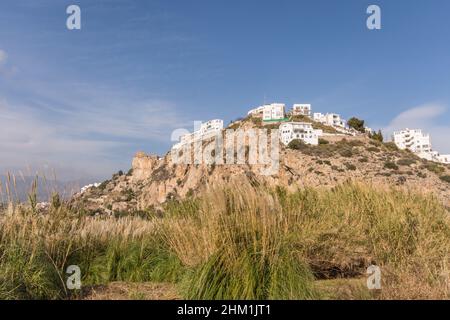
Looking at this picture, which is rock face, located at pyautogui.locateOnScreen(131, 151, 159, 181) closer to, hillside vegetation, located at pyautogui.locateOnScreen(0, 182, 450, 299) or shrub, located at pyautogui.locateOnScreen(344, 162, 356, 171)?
shrub, located at pyautogui.locateOnScreen(344, 162, 356, 171)

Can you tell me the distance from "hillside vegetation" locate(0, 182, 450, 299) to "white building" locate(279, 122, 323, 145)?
182 feet

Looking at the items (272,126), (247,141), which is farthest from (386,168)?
(272,126)

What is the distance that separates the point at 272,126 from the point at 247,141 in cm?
3142

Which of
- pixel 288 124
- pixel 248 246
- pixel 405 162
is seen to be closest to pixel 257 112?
pixel 288 124

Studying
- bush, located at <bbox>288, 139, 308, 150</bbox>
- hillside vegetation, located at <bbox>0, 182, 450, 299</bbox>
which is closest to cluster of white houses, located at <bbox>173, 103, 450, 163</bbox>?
bush, located at <bbox>288, 139, 308, 150</bbox>

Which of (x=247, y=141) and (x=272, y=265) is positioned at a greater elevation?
(x=247, y=141)

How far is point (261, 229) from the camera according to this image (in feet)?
14.1

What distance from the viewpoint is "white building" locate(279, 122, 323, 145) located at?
6316cm

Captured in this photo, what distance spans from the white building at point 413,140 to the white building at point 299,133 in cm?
4707

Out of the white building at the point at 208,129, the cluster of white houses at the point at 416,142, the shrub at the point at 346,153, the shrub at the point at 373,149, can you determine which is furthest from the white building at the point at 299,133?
the cluster of white houses at the point at 416,142

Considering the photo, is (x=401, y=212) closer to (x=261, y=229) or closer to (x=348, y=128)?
(x=261, y=229)

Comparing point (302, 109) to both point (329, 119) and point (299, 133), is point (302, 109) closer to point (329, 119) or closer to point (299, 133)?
point (329, 119)

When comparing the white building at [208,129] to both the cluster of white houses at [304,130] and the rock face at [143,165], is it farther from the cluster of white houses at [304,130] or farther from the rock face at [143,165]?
the rock face at [143,165]
